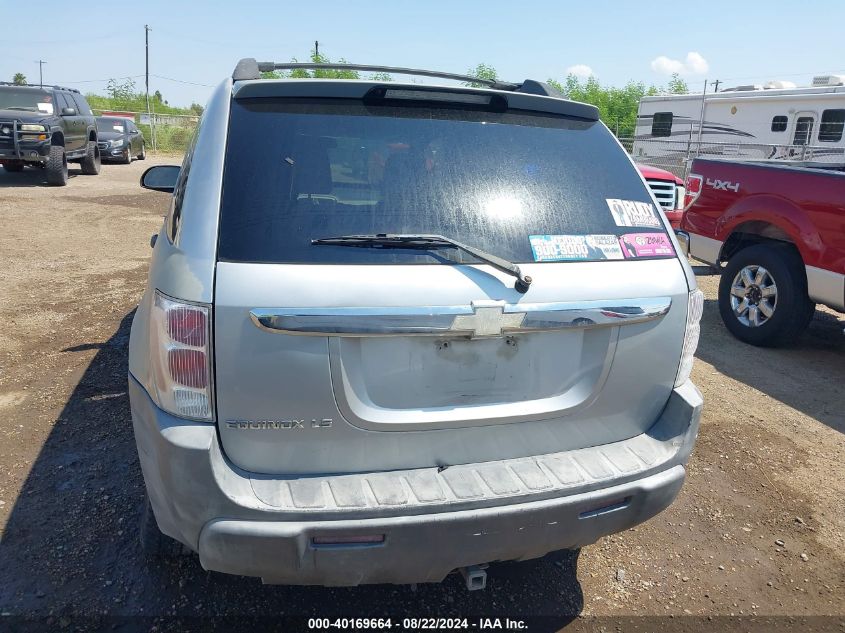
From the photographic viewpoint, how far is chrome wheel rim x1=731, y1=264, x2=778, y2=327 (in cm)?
566

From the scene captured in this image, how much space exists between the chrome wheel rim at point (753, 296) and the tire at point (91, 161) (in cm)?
1637

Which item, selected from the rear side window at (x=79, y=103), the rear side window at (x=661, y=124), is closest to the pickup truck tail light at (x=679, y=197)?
the rear side window at (x=661, y=124)

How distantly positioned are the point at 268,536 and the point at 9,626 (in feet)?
4.10

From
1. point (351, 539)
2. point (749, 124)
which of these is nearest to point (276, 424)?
point (351, 539)

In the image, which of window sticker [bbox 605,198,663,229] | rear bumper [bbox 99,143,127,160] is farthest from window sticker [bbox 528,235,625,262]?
rear bumper [bbox 99,143,127,160]

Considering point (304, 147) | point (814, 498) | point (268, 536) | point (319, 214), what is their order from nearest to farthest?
point (268, 536) → point (319, 214) → point (304, 147) → point (814, 498)

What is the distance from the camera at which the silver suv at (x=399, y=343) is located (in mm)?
1889

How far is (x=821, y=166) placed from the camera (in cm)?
686

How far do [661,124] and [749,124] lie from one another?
348 centimetres

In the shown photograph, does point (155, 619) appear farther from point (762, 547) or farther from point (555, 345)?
point (762, 547)

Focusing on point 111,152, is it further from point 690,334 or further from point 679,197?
point 690,334

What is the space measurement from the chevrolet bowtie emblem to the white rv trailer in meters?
14.7

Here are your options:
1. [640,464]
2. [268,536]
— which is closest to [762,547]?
[640,464]

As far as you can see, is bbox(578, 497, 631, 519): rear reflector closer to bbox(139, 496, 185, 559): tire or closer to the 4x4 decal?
bbox(139, 496, 185, 559): tire
